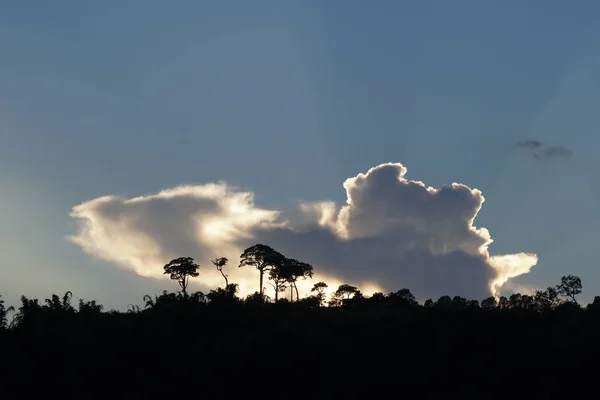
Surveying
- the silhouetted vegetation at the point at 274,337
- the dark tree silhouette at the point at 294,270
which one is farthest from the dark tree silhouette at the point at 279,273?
the silhouetted vegetation at the point at 274,337

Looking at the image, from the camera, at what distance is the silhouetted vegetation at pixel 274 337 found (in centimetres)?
4853

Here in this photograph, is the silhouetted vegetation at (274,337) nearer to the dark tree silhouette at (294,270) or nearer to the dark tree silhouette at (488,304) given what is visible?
the dark tree silhouette at (488,304)

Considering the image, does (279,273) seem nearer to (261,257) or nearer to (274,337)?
(261,257)

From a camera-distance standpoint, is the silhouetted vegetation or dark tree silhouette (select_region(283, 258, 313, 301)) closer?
the silhouetted vegetation

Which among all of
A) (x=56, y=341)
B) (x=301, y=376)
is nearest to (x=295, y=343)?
(x=301, y=376)

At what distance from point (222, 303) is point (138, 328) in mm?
7627

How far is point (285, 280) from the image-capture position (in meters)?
121

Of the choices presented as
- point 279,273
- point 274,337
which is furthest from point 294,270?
point 274,337

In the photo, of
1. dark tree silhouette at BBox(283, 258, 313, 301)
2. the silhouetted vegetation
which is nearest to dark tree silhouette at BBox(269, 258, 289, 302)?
dark tree silhouette at BBox(283, 258, 313, 301)

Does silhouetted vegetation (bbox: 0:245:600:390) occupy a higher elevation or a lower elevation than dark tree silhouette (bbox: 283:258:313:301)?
lower

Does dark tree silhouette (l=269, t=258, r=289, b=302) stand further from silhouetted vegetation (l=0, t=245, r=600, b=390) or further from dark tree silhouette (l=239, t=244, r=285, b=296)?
silhouetted vegetation (l=0, t=245, r=600, b=390)

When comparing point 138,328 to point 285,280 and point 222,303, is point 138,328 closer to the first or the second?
point 222,303

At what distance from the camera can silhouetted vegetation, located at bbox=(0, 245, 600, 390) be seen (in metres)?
48.5

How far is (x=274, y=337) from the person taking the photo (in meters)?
51.8
